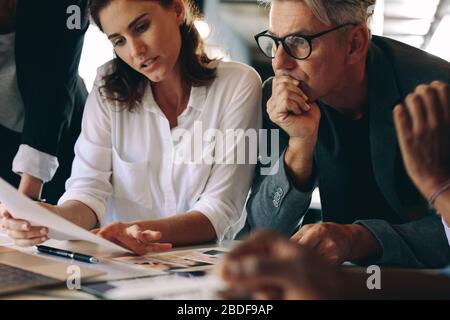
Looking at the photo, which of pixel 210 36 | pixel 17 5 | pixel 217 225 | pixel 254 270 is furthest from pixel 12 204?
pixel 17 5

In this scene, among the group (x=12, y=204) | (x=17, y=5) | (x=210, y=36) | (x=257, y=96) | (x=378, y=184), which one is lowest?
(x=12, y=204)

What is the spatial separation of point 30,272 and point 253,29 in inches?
34.1

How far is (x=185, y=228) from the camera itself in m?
1.33

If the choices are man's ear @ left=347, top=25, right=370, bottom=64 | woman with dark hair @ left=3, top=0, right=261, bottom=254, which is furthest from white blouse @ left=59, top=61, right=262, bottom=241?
man's ear @ left=347, top=25, right=370, bottom=64

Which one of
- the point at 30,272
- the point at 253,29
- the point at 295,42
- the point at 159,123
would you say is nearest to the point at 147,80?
the point at 159,123

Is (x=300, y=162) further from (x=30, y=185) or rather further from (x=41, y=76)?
(x=41, y=76)

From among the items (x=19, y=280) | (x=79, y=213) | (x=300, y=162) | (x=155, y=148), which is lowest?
(x=19, y=280)

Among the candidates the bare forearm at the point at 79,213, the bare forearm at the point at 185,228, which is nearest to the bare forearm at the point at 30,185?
the bare forearm at the point at 79,213

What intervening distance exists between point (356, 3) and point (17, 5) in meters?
1.09

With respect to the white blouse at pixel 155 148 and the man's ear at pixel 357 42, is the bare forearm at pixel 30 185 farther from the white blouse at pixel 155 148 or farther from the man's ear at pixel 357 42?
the man's ear at pixel 357 42

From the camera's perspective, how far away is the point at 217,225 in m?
1.42

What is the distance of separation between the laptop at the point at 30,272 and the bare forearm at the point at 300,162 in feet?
1.94
